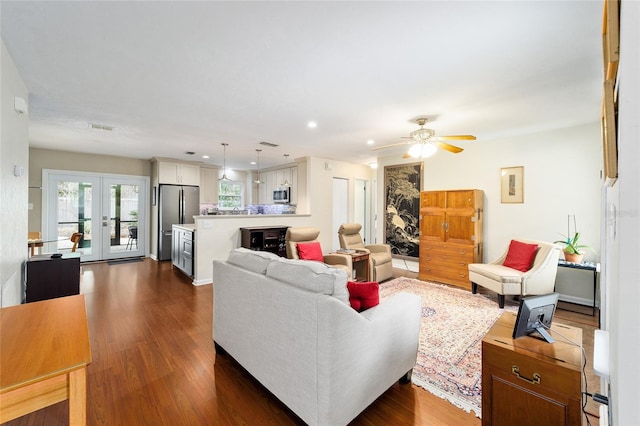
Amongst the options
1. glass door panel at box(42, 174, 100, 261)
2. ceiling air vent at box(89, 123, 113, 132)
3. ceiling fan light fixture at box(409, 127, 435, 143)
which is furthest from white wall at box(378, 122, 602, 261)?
glass door panel at box(42, 174, 100, 261)

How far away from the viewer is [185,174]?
687cm

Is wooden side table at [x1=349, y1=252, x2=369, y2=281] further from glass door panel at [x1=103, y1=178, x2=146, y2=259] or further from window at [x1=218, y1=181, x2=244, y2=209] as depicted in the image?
glass door panel at [x1=103, y1=178, x2=146, y2=259]

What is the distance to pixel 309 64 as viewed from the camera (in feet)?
7.57

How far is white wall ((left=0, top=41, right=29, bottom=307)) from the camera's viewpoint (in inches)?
82.7

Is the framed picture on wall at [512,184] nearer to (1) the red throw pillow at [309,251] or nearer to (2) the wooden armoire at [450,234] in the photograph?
(2) the wooden armoire at [450,234]

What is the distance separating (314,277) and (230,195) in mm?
7579

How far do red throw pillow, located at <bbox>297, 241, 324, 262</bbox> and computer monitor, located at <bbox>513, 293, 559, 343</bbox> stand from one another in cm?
316

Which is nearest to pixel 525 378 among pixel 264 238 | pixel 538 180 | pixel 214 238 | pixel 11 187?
pixel 11 187

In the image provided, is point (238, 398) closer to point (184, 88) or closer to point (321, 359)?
point (321, 359)

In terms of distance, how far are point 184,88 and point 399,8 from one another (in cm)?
219

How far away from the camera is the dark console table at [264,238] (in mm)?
5031

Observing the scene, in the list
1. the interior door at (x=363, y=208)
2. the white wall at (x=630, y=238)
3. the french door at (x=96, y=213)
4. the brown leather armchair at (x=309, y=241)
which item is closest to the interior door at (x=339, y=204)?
the interior door at (x=363, y=208)

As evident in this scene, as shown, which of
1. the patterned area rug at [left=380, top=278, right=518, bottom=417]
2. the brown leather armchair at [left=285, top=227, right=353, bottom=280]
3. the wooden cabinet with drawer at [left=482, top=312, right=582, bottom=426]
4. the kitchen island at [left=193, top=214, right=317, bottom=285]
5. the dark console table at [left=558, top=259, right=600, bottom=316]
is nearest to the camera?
the wooden cabinet with drawer at [left=482, top=312, right=582, bottom=426]

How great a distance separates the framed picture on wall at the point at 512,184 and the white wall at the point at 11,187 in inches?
238
